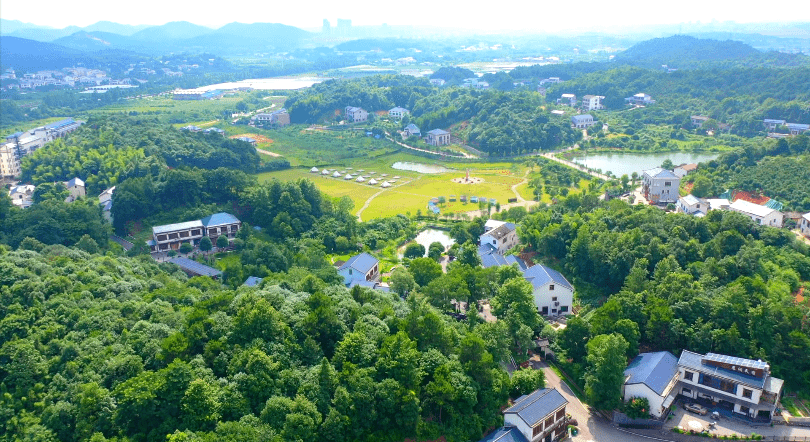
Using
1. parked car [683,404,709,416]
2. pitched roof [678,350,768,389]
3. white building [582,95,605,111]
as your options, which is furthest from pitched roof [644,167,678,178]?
white building [582,95,605,111]

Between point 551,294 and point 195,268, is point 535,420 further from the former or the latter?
point 195,268

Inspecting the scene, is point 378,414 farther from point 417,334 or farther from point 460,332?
point 460,332

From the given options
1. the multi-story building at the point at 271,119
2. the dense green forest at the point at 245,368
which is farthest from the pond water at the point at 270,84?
the dense green forest at the point at 245,368

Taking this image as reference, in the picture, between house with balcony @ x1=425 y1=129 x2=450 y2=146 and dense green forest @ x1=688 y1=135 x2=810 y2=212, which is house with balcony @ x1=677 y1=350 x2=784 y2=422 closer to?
dense green forest @ x1=688 y1=135 x2=810 y2=212

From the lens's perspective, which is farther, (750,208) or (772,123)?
(772,123)

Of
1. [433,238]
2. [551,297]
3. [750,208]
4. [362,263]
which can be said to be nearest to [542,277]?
[551,297]

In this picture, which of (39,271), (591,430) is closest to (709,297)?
(591,430)
